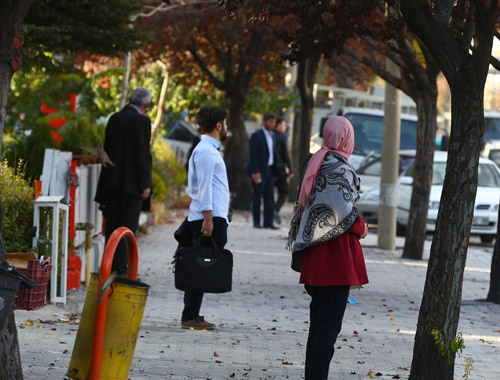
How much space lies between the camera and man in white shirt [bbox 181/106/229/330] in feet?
31.1

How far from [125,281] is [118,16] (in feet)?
27.6

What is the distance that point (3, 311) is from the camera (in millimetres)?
5262

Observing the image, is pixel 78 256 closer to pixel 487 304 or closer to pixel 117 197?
pixel 117 197

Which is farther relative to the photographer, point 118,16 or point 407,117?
point 407,117

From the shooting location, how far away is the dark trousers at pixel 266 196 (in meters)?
21.1

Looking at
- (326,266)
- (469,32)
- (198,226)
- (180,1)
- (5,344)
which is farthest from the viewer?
(180,1)

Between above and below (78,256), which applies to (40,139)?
above

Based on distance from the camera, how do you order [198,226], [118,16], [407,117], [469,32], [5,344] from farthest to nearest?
[407,117]
[118,16]
[198,226]
[469,32]
[5,344]

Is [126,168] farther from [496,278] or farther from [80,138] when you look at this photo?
[496,278]

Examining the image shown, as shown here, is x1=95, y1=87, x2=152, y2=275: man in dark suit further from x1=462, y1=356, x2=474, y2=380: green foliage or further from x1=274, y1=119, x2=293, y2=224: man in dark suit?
x1=274, y1=119, x2=293, y2=224: man in dark suit

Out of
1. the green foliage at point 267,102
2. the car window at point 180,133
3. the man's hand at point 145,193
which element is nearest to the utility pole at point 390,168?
the man's hand at point 145,193

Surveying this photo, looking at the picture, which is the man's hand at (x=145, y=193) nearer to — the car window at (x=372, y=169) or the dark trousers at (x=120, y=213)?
the dark trousers at (x=120, y=213)

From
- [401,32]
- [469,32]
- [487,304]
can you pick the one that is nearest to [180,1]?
[401,32]

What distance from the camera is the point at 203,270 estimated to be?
29.7 feet
